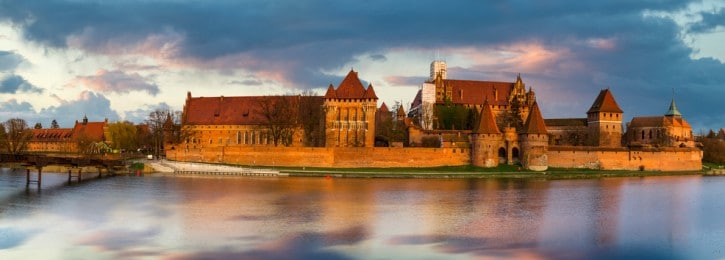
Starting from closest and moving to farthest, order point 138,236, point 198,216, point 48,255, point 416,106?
point 48,255 < point 138,236 < point 198,216 < point 416,106

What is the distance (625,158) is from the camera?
181ft

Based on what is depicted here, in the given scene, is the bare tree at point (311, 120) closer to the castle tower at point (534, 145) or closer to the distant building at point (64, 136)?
the castle tower at point (534, 145)

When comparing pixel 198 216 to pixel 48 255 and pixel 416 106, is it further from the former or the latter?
pixel 416 106

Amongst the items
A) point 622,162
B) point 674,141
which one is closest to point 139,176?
point 622,162

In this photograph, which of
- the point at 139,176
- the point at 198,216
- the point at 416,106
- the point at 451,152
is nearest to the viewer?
the point at 198,216

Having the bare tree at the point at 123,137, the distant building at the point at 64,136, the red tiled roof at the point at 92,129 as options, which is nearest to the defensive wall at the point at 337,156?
the bare tree at the point at 123,137

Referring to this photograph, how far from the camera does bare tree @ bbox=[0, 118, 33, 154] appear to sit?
69713 millimetres

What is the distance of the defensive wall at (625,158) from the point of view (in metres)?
53.2

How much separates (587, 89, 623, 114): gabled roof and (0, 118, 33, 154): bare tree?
52712 millimetres

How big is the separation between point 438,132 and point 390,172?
9.51 metres

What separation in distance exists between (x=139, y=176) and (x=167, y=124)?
15719 millimetres

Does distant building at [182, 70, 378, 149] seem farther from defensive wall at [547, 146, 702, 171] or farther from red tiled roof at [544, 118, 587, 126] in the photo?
red tiled roof at [544, 118, 587, 126]

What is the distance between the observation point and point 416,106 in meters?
71.4

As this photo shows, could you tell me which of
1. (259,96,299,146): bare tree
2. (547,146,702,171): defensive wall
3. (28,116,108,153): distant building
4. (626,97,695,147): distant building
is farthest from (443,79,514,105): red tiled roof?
(28,116,108,153): distant building
